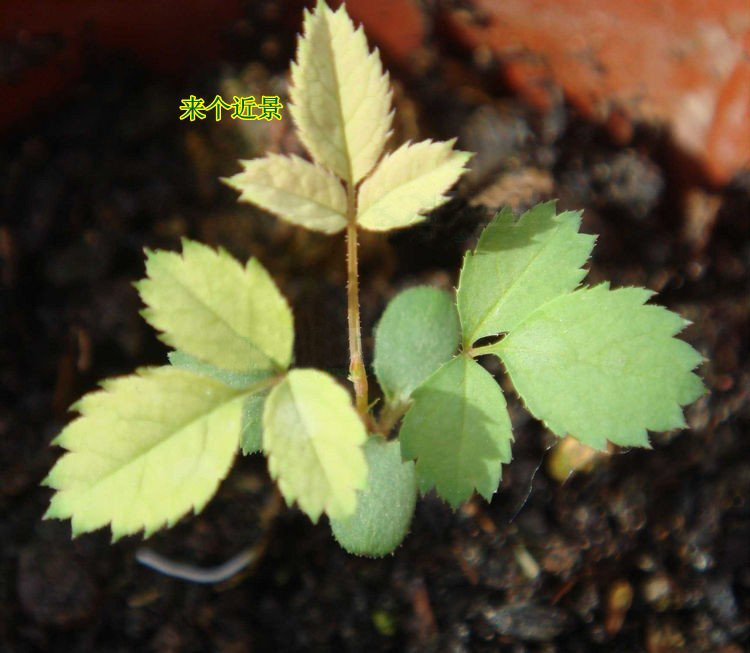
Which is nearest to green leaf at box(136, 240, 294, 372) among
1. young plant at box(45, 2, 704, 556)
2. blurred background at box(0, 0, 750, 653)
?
young plant at box(45, 2, 704, 556)

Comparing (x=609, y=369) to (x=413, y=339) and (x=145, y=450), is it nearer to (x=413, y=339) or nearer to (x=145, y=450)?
(x=413, y=339)

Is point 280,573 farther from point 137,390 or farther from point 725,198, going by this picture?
point 725,198

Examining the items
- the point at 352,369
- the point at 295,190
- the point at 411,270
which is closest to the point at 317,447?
the point at 352,369

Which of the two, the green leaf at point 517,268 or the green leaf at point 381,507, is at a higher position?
the green leaf at point 517,268

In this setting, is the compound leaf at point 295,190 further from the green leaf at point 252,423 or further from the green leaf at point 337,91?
the green leaf at point 252,423

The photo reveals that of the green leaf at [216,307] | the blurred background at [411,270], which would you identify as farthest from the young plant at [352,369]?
the blurred background at [411,270]

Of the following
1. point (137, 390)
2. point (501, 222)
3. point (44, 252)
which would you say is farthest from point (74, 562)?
point (501, 222)
